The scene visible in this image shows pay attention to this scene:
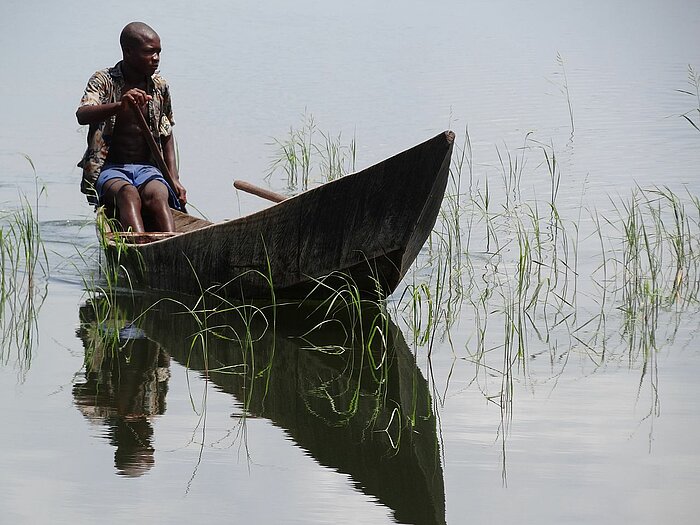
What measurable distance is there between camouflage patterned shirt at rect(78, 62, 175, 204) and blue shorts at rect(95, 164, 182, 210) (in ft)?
0.20

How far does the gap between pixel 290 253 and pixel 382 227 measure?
0.46 meters

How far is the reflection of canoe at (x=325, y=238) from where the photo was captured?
17.0 ft

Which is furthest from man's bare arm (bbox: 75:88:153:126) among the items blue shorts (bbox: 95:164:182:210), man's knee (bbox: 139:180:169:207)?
man's knee (bbox: 139:180:169:207)

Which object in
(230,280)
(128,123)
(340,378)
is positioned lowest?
(340,378)

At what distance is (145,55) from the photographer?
6.31m

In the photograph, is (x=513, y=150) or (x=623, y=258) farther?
(x=513, y=150)

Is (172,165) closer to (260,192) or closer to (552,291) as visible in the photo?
(260,192)

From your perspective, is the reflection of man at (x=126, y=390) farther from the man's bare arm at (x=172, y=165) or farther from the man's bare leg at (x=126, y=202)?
the man's bare arm at (x=172, y=165)

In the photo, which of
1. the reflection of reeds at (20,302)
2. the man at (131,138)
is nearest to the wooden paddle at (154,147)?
the man at (131,138)

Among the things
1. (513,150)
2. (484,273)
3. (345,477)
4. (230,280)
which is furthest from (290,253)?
(513,150)

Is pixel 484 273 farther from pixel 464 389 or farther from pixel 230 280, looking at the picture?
pixel 464 389

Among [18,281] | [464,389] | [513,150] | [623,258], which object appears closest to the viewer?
[464,389]

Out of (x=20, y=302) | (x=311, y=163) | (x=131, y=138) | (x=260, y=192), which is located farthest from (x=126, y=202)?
(x=311, y=163)

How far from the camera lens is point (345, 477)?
365cm
